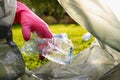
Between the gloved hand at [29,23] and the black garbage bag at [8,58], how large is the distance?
4.6 inches

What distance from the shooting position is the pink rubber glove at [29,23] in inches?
74.4

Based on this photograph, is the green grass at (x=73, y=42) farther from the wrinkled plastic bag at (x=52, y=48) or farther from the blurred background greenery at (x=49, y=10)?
the blurred background greenery at (x=49, y=10)

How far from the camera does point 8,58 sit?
1787mm

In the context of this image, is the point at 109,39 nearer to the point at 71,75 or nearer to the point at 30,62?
the point at 71,75

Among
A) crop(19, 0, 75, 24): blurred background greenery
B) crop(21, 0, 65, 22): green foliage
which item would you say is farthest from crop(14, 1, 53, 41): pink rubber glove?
crop(21, 0, 65, 22): green foliage

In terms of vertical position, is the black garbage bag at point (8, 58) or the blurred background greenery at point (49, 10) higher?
the black garbage bag at point (8, 58)

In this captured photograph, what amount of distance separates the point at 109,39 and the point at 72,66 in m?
0.60

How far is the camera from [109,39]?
5.51ft

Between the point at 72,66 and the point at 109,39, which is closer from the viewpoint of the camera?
the point at 109,39

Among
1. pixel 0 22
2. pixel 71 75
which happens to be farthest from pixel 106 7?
pixel 71 75

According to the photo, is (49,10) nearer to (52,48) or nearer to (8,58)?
(52,48)

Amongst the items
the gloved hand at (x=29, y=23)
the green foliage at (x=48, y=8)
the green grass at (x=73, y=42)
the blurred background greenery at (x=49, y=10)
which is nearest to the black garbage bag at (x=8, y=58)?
the gloved hand at (x=29, y=23)

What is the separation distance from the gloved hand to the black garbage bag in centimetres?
12

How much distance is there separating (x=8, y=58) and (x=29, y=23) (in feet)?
0.67
